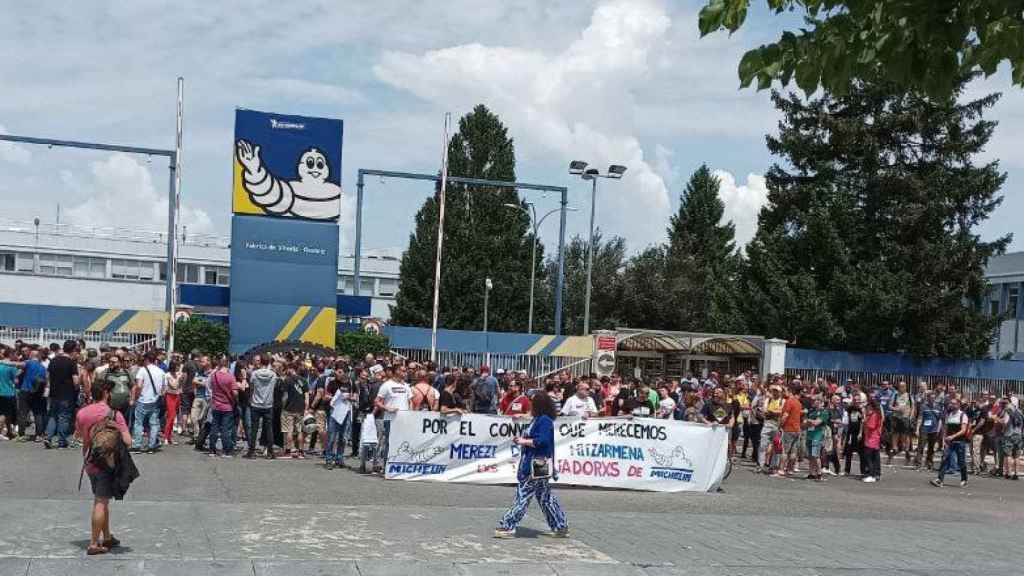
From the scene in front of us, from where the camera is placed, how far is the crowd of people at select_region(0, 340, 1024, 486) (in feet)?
62.7

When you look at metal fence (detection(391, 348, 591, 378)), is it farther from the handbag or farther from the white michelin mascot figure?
the handbag

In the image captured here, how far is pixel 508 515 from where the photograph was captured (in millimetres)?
11898

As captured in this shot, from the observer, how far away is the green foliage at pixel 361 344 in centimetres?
3719

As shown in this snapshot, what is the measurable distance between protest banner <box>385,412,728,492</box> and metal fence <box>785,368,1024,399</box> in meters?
20.7

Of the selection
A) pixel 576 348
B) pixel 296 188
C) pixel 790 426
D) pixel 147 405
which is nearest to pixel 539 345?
pixel 576 348

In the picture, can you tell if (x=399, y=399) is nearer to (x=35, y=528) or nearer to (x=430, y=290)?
(x=35, y=528)

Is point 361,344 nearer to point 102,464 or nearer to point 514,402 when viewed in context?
point 514,402

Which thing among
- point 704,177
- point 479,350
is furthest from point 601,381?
point 704,177

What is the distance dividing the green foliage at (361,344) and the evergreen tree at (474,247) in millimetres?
21400

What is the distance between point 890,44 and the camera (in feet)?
21.5

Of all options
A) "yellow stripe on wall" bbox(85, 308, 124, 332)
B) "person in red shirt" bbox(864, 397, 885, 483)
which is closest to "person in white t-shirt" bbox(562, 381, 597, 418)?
"person in red shirt" bbox(864, 397, 885, 483)

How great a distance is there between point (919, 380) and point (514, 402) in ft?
71.0

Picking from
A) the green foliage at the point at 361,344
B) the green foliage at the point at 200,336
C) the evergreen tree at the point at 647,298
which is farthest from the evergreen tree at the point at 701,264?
the green foliage at the point at 200,336

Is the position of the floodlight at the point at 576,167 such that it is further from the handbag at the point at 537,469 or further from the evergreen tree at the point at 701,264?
the handbag at the point at 537,469
